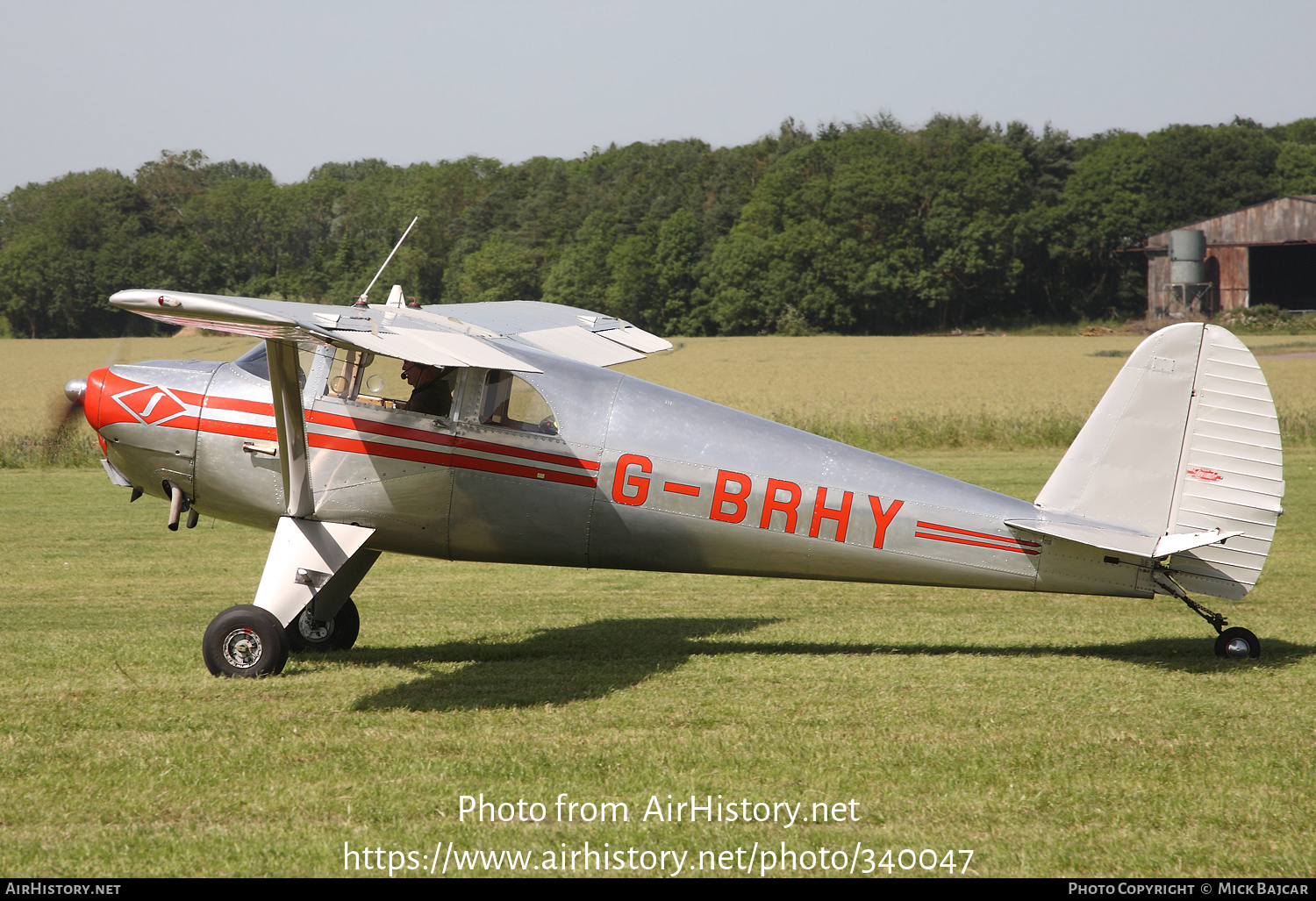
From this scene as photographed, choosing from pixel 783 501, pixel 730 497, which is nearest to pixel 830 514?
pixel 783 501

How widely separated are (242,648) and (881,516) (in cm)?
436

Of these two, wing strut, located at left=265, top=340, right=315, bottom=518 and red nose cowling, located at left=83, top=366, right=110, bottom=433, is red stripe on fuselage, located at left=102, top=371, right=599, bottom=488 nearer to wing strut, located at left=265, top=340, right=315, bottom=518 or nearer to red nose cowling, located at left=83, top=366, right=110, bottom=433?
wing strut, located at left=265, top=340, right=315, bottom=518

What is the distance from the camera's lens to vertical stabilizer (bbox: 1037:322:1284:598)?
23.0ft

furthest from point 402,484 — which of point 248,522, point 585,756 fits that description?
point 585,756

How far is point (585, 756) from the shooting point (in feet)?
18.5

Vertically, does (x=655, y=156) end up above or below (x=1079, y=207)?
above

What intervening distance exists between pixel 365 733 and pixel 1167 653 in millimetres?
5502

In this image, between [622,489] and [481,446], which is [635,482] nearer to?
[622,489]

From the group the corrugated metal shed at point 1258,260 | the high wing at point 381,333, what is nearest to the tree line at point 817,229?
the corrugated metal shed at point 1258,260

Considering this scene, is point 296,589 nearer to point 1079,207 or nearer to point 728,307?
point 728,307

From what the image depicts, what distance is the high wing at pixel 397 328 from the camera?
19.3 ft

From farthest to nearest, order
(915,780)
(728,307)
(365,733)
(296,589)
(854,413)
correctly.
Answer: (728,307) < (854,413) < (296,589) < (365,733) < (915,780)

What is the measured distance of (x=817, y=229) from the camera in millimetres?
87500

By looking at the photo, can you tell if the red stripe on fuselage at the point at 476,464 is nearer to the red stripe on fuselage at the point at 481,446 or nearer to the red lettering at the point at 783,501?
the red stripe on fuselage at the point at 481,446
